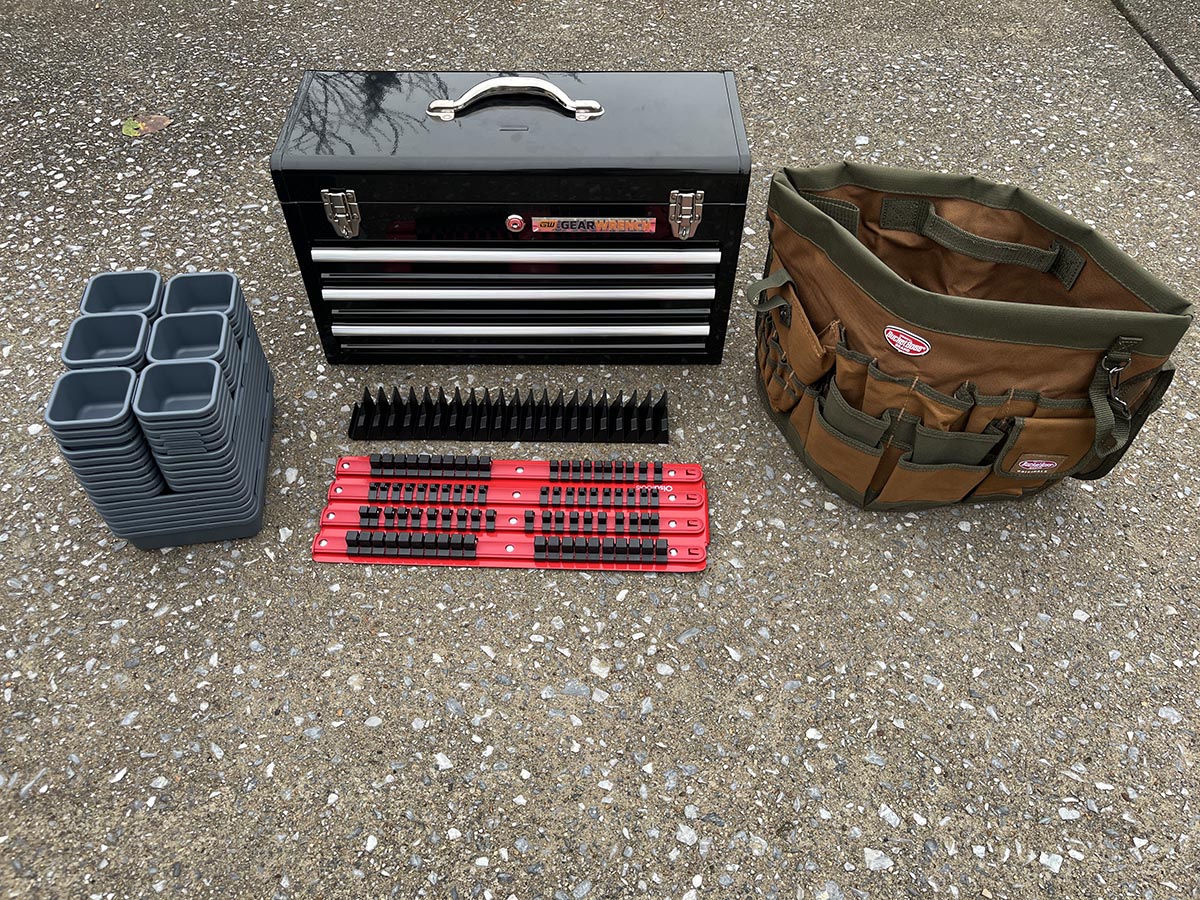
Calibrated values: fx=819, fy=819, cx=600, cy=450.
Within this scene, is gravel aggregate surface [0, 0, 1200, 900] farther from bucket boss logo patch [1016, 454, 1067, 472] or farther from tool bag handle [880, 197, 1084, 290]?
tool bag handle [880, 197, 1084, 290]

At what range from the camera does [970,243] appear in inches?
107

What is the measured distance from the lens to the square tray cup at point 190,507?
245 cm

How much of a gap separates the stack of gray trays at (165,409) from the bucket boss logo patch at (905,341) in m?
1.92

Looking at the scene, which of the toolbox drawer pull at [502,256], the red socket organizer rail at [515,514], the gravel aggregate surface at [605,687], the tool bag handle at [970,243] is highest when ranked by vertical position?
the tool bag handle at [970,243]

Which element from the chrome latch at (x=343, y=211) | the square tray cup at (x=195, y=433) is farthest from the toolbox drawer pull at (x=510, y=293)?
the square tray cup at (x=195, y=433)

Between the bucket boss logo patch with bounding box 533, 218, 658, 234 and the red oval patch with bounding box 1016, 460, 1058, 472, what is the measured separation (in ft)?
4.53

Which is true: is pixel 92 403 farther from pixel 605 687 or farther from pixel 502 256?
pixel 605 687

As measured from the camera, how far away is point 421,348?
3131 millimetres

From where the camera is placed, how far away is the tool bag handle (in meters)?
2.60

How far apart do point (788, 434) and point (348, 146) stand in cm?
177

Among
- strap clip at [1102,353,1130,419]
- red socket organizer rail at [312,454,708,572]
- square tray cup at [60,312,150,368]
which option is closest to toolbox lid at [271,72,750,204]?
square tray cup at [60,312,150,368]

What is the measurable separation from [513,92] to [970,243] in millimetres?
1609

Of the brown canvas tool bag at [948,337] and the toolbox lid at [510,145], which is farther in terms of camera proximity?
the toolbox lid at [510,145]

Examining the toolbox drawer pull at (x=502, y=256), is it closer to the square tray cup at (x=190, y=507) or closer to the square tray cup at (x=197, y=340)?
the square tray cup at (x=197, y=340)
